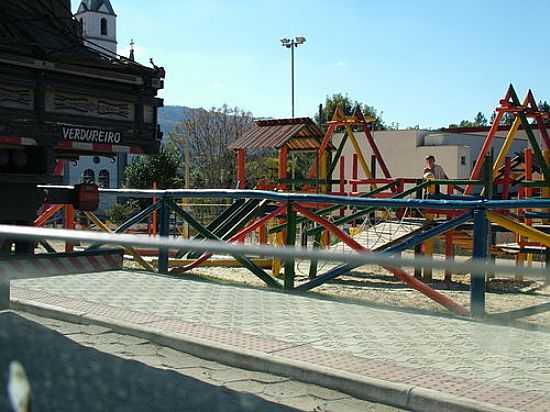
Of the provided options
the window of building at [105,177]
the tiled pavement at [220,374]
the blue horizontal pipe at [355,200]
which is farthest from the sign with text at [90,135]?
the window of building at [105,177]

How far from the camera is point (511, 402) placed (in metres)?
4.59

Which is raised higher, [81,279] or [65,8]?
[65,8]

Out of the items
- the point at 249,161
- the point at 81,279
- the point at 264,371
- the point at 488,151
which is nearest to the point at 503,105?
the point at 488,151

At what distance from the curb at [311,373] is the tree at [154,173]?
3921cm

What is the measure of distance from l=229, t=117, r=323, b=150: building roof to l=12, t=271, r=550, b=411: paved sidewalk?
10459 mm

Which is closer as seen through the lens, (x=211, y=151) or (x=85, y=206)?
(x=85, y=206)

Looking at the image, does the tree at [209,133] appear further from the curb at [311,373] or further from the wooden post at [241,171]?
the curb at [311,373]

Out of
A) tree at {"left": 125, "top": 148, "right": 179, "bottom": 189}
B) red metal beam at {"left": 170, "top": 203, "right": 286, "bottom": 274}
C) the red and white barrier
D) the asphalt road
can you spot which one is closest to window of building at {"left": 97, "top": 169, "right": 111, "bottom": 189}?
tree at {"left": 125, "top": 148, "right": 179, "bottom": 189}

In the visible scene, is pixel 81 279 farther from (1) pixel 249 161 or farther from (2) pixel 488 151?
(1) pixel 249 161

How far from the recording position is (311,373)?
5.43 meters

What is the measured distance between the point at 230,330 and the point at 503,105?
1096 cm

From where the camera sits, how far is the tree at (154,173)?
4653 cm

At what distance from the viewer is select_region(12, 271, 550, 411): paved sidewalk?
3762 millimetres

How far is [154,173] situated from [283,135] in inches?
1161
